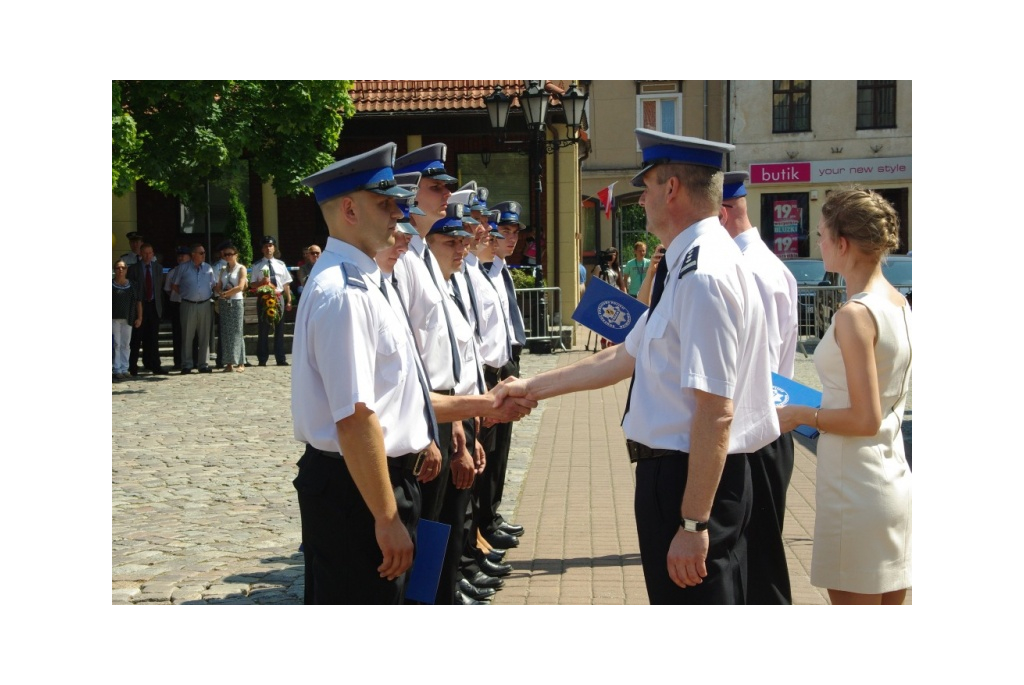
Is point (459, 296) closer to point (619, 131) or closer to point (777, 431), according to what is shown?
point (777, 431)

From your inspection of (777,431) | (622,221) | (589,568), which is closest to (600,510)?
(589,568)

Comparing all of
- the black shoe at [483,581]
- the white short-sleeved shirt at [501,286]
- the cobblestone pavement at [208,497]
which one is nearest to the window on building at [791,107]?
the cobblestone pavement at [208,497]

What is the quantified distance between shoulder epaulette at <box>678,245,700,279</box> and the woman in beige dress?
35.1 inches

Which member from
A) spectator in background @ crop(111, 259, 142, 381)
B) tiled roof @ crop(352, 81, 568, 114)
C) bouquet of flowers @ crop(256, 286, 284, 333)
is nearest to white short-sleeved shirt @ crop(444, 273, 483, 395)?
spectator in background @ crop(111, 259, 142, 381)

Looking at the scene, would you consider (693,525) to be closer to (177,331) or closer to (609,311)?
(609,311)

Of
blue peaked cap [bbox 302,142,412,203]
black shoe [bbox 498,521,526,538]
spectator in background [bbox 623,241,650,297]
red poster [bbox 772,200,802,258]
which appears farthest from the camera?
red poster [bbox 772,200,802,258]

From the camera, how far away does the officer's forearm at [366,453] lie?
3334 mm

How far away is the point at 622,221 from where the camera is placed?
39719mm

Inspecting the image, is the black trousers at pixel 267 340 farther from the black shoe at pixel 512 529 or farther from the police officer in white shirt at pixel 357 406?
the police officer in white shirt at pixel 357 406

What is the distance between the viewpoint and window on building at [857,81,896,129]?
117ft

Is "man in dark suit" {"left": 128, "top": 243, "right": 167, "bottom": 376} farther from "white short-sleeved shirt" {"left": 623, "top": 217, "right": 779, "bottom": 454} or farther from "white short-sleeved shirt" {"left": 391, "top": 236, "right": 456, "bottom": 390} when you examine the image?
"white short-sleeved shirt" {"left": 623, "top": 217, "right": 779, "bottom": 454}

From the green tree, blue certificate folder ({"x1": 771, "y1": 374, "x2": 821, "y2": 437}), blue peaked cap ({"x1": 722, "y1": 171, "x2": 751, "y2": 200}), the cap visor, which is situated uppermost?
the green tree

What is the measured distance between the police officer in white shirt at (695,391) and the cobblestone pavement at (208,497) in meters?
2.87
